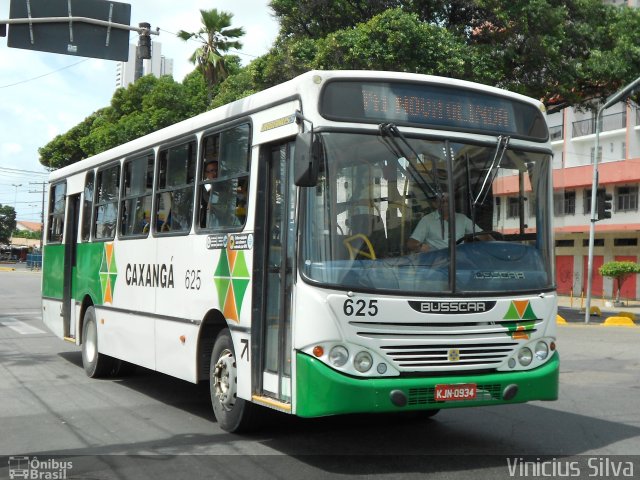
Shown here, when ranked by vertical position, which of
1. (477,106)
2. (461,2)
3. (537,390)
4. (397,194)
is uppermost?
(461,2)

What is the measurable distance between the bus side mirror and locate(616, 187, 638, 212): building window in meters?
36.8

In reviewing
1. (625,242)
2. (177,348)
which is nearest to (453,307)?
(177,348)

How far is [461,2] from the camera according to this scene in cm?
2302

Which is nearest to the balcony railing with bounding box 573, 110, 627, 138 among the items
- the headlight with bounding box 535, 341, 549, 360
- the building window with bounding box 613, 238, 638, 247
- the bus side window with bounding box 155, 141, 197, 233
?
the building window with bounding box 613, 238, 638, 247

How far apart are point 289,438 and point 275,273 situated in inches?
63.1

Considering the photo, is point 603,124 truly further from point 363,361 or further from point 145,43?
point 363,361

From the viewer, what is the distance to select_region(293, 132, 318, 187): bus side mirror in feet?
19.7

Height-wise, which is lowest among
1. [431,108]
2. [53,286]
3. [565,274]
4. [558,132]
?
[53,286]

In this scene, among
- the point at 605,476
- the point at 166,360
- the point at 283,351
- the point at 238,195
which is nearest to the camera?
the point at 605,476

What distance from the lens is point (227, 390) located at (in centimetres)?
752

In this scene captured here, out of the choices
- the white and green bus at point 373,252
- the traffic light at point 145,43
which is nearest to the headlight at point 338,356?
the white and green bus at point 373,252

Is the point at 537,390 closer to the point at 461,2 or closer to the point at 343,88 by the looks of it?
the point at 343,88

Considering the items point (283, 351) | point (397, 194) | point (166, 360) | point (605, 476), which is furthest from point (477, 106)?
point (166, 360)

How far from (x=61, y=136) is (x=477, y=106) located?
176 feet
